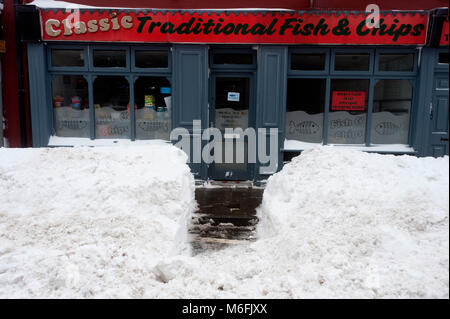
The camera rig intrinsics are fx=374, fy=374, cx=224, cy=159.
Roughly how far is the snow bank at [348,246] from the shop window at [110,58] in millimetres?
6013

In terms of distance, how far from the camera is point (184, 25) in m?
8.91

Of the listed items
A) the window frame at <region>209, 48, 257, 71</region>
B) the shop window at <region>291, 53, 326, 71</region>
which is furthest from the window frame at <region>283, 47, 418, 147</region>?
the window frame at <region>209, 48, 257, 71</region>

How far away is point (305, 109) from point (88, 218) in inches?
255

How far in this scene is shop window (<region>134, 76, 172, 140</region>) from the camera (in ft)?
31.2

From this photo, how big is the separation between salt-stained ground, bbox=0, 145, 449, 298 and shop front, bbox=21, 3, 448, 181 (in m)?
3.23

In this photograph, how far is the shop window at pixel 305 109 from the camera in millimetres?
9469

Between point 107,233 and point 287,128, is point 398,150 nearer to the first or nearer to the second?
point 287,128

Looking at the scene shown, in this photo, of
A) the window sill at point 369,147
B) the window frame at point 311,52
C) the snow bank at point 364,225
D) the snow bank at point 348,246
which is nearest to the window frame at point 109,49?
the window frame at point 311,52

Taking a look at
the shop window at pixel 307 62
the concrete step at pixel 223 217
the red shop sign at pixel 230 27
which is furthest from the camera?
the shop window at pixel 307 62

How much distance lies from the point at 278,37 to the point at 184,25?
2.26 metres

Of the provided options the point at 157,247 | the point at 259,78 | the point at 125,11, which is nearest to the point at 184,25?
the point at 125,11

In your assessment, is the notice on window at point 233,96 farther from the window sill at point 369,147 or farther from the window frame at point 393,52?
the window frame at point 393,52

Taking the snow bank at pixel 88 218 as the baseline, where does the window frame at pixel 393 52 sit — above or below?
above

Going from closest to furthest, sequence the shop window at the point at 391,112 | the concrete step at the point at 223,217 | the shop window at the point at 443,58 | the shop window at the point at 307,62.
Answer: the concrete step at the point at 223,217, the shop window at the point at 443,58, the shop window at the point at 307,62, the shop window at the point at 391,112
